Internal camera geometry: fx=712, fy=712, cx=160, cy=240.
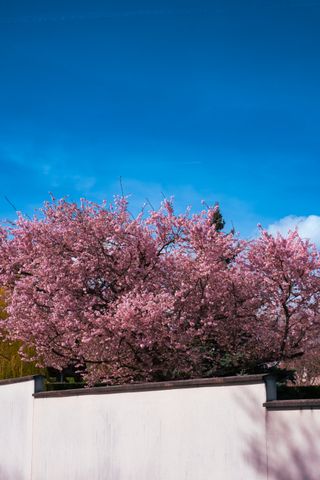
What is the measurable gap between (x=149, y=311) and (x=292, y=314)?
3680 millimetres

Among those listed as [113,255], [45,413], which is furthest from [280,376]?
[45,413]

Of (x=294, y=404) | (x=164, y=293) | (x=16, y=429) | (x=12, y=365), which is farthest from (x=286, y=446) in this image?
(x=12, y=365)

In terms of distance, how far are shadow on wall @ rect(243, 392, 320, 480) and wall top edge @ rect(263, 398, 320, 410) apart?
49 mm

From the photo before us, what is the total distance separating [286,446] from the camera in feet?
29.4

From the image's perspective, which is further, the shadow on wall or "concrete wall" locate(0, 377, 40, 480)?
"concrete wall" locate(0, 377, 40, 480)

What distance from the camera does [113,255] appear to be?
16.6 m

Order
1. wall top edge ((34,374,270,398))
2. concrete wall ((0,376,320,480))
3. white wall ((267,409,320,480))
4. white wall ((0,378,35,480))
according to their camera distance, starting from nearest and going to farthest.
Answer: white wall ((267,409,320,480)) < concrete wall ((0,376,320,480)) < wall top edge ((34,374,270,398)) < white wall ((0,378,35,480))

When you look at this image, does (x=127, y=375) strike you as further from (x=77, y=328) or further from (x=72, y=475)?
(x=72, y=475)

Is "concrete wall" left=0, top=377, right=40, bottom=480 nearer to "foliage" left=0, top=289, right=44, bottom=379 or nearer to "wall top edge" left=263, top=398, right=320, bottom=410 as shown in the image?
"wall top edge" left=263, top=398, right=320, bottom=410

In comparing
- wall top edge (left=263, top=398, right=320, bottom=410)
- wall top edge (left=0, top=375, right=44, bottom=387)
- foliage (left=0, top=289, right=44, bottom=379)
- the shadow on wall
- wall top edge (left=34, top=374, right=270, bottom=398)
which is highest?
foliage (left=0, top=289, right=44, bottom=379)

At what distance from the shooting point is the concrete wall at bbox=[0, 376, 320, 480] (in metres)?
9.04

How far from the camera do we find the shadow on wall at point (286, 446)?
341 inches

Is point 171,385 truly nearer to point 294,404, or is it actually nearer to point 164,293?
point 294,404

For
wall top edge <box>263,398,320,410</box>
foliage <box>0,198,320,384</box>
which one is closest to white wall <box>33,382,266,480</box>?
wall top edge <box>263,398,320,410</box>
